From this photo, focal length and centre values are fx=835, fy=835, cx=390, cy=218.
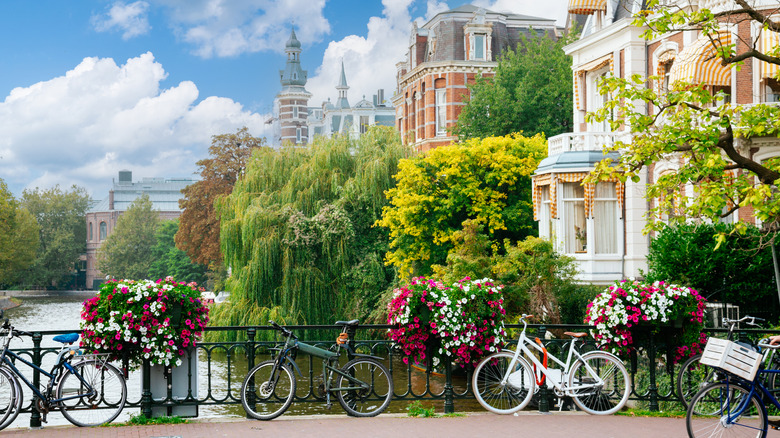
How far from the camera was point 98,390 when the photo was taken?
9805 mm

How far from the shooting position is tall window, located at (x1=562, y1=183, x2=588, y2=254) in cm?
2416

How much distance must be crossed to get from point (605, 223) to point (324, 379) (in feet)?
50.5

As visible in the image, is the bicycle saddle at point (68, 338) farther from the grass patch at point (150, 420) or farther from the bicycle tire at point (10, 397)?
the grass patch at point (150, 420)

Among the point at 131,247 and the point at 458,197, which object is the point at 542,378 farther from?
the point at 131,247

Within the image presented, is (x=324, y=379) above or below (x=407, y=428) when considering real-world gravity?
above

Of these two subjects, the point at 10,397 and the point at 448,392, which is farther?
the point at 448,392

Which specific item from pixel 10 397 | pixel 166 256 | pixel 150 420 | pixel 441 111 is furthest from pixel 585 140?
pixel 166 256

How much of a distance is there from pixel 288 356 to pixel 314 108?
132821 mm

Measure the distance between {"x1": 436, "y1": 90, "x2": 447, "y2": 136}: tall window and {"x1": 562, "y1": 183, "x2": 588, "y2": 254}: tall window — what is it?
2113 cm

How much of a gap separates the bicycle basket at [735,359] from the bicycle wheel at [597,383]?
2142mm

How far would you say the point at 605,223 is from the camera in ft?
78.2

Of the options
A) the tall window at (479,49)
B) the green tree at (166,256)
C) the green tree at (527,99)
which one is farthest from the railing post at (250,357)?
the green tree at (166,256)

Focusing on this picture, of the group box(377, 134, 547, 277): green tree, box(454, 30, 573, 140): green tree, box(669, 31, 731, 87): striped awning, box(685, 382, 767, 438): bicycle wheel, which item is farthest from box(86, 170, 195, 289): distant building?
box(685, 382, 767, 438): bicycle wheel

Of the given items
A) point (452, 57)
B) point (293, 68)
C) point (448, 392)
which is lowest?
point (448, 392)
